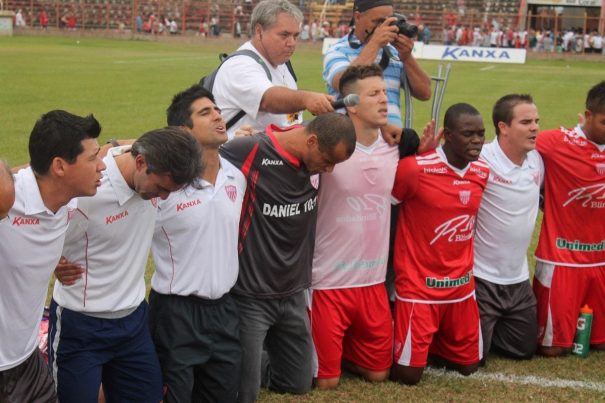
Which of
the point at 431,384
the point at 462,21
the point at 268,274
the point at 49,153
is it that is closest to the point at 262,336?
the point at 268,274

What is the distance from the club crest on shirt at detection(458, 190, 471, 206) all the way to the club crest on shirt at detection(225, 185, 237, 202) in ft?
5.58

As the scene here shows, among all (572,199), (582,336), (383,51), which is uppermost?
(383,51)

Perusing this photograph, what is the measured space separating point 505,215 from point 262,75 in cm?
200

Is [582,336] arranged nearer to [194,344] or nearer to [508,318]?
[508,318]

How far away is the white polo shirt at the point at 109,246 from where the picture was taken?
4.28 m

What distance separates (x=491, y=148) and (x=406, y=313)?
134 centimetres

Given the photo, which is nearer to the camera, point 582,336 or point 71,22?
point 582,336

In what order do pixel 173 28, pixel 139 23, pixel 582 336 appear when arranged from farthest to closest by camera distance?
1. pixel 173 28
2. pixel 139 23
3. pixel 582 336

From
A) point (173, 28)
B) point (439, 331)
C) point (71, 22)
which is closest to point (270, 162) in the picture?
point (439, 331)

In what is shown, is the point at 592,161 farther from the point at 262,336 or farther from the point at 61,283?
the point at 61,283

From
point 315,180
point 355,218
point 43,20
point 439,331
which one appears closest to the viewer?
point 315,180

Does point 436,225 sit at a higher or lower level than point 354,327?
higher

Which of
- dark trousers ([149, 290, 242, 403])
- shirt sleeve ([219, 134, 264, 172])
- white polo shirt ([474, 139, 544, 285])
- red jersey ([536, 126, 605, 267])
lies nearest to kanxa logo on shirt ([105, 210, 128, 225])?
dark trousers ([149, 290, 242, 403])

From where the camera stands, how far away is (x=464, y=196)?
19.3 feet
